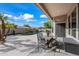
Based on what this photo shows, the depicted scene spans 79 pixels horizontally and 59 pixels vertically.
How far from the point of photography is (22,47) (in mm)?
8039

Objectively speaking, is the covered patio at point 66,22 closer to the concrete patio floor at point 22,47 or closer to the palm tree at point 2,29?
the concrete patio floor at point 22,47

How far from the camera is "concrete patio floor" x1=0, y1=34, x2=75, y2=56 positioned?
25.1ft

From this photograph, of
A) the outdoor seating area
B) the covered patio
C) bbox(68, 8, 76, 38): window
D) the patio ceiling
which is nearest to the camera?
the patio ceiling

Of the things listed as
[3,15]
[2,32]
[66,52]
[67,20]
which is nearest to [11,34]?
[2,32]

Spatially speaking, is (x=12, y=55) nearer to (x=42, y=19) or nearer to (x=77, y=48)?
(x=42, y=19)

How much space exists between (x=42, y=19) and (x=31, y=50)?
144 centimetres

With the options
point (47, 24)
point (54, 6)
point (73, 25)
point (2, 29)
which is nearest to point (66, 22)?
point (73, 25)

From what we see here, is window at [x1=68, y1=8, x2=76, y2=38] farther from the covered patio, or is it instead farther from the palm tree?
the palm tree

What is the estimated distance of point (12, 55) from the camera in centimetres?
754

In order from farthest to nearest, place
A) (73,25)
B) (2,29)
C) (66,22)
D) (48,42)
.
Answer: (66,22), (73,25), (48,42), (2,29)

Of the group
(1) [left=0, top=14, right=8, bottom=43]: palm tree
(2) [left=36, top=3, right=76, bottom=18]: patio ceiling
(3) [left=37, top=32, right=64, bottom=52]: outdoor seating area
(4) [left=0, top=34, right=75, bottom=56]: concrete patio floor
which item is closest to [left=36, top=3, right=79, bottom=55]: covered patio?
(2) [left=36, top=3, right=76, bottom=18]: patio ceiling

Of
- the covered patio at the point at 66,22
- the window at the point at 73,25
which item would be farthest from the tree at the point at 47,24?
the window at the point at 73,25

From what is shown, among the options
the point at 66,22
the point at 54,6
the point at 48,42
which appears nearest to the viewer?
the point at 54,6

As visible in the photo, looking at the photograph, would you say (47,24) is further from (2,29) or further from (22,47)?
(2,29)
